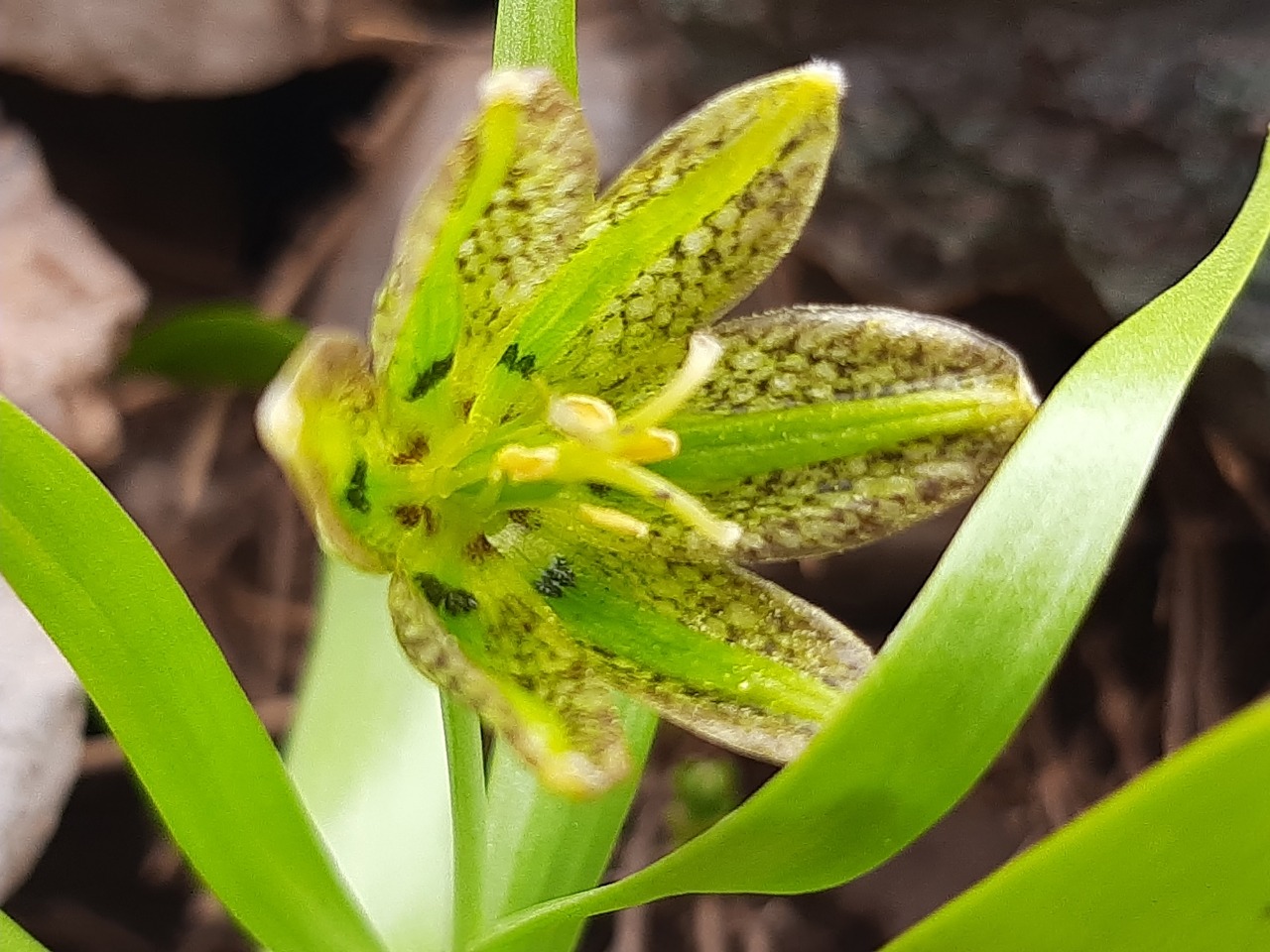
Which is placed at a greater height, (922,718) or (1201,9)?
(1201,9)

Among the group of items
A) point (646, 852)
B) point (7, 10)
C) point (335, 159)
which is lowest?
point (646, 852)

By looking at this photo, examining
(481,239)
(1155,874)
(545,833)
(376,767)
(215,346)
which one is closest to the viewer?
(1155,874)

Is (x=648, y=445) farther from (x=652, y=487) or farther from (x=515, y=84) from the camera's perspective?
(x=515, y=84)

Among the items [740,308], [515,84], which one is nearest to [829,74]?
[515,84]

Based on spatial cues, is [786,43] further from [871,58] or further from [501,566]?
[501,566]

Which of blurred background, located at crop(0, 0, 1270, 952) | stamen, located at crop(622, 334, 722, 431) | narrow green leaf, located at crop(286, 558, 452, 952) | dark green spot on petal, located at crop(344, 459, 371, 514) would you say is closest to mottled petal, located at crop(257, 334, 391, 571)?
dark green spot on petal, located at crop(344, 459, 371, 514)

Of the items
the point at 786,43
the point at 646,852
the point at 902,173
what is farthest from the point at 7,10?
the point at 646,852

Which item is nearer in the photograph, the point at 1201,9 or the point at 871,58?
the point at 1201,9
